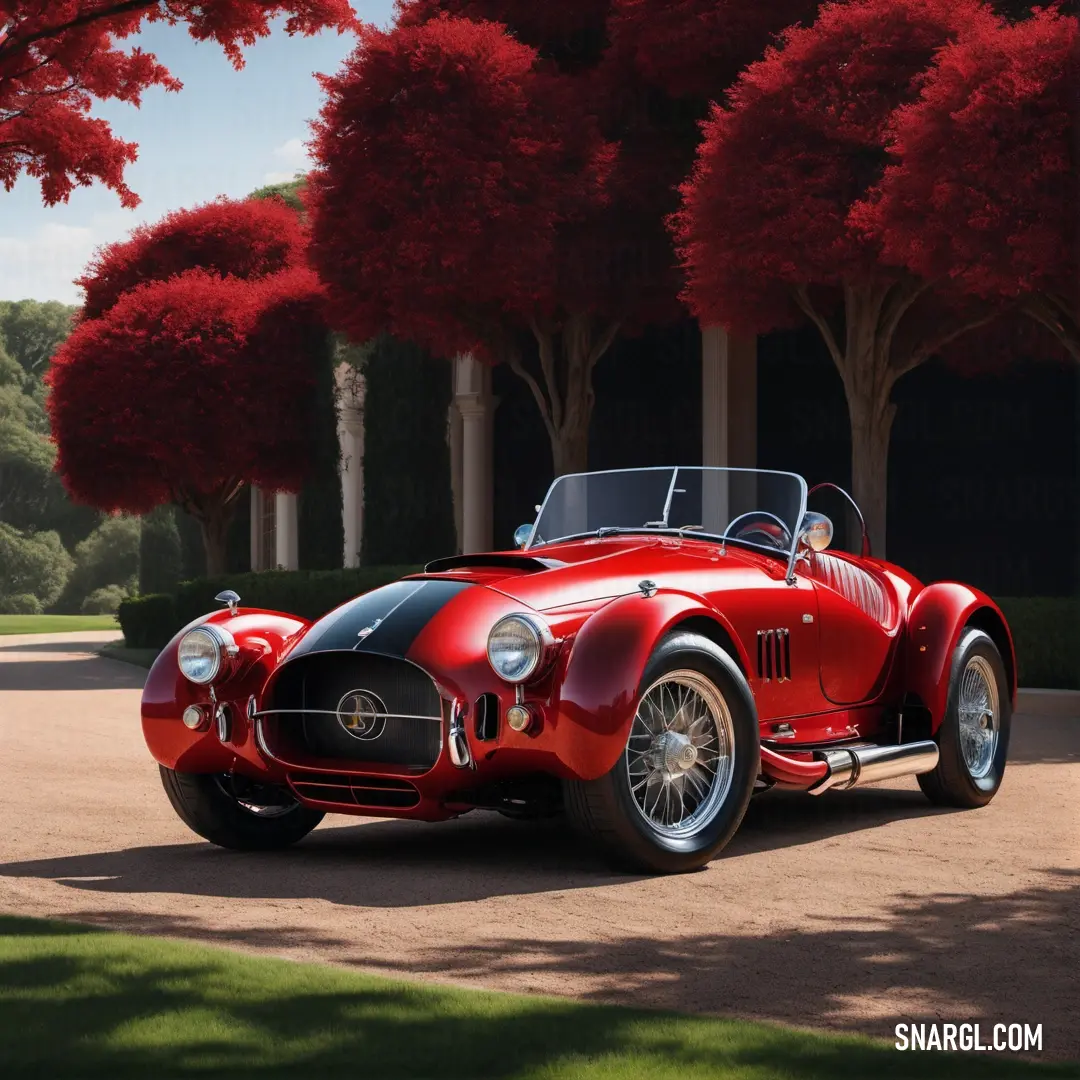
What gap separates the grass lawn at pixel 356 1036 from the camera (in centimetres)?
385

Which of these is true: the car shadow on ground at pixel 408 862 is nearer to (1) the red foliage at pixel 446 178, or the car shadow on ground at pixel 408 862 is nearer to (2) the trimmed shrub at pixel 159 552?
(1) the red foliage at pixel 446 178

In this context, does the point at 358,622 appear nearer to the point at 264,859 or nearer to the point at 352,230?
the point at 264,859

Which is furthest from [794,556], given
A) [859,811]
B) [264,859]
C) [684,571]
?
[264,859]

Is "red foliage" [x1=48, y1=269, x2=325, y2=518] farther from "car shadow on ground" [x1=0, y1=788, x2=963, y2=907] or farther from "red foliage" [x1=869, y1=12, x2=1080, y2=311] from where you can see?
"car shadow on ground" [x1=0, y1=788, x2=963, y2=907]

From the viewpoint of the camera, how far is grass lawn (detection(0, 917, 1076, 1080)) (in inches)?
151

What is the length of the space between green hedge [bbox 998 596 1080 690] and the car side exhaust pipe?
7763 millimetres

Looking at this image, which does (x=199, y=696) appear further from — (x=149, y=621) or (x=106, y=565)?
(x=106, y=565)

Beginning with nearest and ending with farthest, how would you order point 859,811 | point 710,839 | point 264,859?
1. point 710,839
2. point 264,859
3. point 859,811

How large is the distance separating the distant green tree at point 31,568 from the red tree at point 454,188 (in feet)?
144

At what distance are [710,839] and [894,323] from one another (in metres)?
12.7

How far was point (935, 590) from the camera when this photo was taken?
8516 mm

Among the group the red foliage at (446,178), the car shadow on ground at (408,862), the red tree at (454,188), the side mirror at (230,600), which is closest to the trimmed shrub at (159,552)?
the red tree at (454,188)

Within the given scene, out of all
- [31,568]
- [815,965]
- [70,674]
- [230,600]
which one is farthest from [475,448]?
[31,568]

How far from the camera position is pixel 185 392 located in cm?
2788
